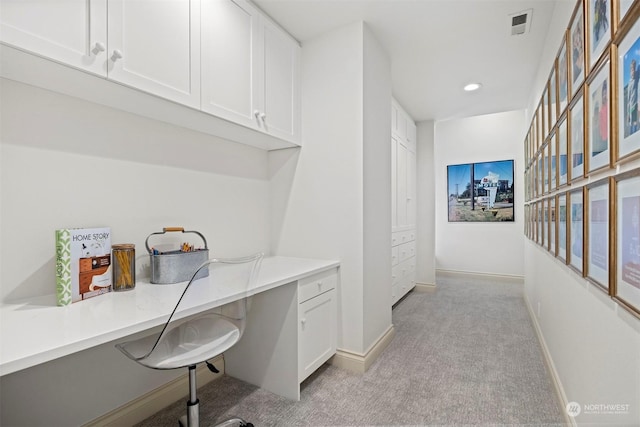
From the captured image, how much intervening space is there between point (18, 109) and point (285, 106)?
1416 mm

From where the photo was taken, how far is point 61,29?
1118mm

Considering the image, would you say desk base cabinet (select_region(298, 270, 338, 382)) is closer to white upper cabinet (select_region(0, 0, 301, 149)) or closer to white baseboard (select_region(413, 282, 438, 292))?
white upper cabinet (select_region(0, 0, 301, 149))

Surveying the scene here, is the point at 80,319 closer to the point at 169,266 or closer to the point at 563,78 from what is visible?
the point at 169,266

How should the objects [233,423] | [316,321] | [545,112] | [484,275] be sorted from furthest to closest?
1. [484,275]
2. [545,112]
3. [316,321]
4. [233,423]

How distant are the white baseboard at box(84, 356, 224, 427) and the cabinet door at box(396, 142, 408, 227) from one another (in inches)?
105

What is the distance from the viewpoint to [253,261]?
1392mm

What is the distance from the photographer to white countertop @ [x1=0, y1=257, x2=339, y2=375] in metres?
0.83

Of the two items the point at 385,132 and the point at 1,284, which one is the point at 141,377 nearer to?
the point at 1,284

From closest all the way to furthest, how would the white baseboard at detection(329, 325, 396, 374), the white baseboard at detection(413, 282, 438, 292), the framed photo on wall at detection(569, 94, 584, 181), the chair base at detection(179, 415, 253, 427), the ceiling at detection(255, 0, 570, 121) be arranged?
the framed photo on wall at detection(569, 94, 584, 181)
the chair base at detection(179, 415, 253, 427)
the ceiling at detection(255, 0, 570, 121)
the white baseboard at detection(329, 325, 396, 374)
the white baseboard at detection(413, 282, 438, 292)

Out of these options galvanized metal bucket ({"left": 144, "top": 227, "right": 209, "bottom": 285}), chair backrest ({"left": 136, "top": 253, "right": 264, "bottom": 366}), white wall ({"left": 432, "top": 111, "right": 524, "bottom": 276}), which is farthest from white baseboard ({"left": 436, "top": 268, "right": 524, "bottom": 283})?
galvanized metal bucket ({"left": 144, "top": 227, "right": 209, "bottom": 285})

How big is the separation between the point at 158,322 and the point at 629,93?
1630mm

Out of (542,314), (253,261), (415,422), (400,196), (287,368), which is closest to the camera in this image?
(253,261)

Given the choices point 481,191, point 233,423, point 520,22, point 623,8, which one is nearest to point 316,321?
point 233,423

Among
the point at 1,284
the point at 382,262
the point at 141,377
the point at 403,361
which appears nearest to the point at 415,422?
the point at 403,361
